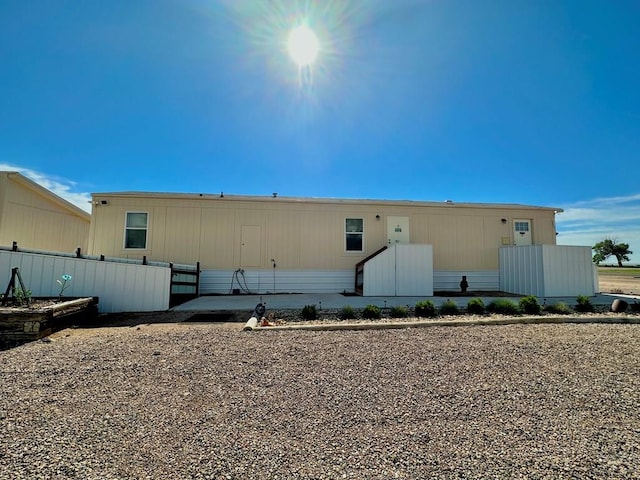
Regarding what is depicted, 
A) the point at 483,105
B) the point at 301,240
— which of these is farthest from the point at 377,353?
the point at 483,105

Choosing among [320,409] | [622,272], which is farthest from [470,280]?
[622,272]

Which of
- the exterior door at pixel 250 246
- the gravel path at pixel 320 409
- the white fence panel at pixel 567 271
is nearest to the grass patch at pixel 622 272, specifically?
the white fence panel at pixel 567 271

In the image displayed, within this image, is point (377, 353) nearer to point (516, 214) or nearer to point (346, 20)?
point (346, 20)

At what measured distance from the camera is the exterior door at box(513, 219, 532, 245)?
1070 centimetres

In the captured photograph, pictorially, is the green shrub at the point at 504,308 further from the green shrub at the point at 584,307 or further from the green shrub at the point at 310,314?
the green shrub at the point at 310,314

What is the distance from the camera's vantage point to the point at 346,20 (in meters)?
6.17

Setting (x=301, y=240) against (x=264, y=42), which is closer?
(x=264, y=42)

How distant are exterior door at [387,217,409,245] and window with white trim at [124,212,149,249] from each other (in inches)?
319

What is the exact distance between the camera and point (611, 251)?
2047 inches

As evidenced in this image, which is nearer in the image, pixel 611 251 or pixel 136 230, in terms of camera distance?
pixel 136 230

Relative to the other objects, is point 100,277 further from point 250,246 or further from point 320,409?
point 320,409

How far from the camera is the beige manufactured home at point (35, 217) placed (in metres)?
7.78

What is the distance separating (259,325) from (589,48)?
31.9ft

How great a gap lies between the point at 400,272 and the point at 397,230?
1.92m
